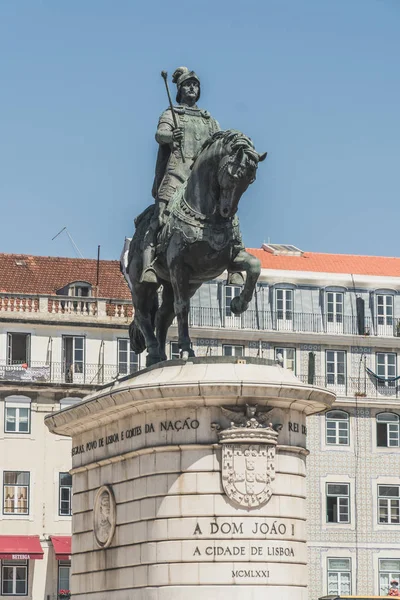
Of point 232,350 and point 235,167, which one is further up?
point 232,350

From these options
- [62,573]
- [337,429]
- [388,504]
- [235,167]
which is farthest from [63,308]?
[235,167]

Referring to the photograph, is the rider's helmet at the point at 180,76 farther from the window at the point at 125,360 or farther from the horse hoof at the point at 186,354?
the window at the point at 125,360

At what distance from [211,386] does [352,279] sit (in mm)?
52997

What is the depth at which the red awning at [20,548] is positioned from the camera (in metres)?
67.6

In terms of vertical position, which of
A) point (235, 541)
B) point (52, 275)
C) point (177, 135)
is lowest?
point (235, 541)

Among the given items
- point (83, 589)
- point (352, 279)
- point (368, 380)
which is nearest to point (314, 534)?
point (368, 380)

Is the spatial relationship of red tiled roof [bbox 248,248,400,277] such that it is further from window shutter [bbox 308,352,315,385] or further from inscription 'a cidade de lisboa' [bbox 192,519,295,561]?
inscription 'a cidade de lisboa' [bbox 192,519,295,561]

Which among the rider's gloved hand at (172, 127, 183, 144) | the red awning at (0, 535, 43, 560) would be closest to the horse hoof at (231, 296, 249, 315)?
the rider's gloved hand at (172, 127, 183, 144)

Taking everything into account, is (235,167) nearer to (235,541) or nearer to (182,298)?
(182,298)

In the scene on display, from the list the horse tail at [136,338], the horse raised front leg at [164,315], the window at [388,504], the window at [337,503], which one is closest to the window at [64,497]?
the window at [337,503]

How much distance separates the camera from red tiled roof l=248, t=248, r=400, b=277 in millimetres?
78812

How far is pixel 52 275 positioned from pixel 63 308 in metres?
4.88

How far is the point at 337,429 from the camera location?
75.1 meters

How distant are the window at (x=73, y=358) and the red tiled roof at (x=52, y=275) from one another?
375 centimetres
